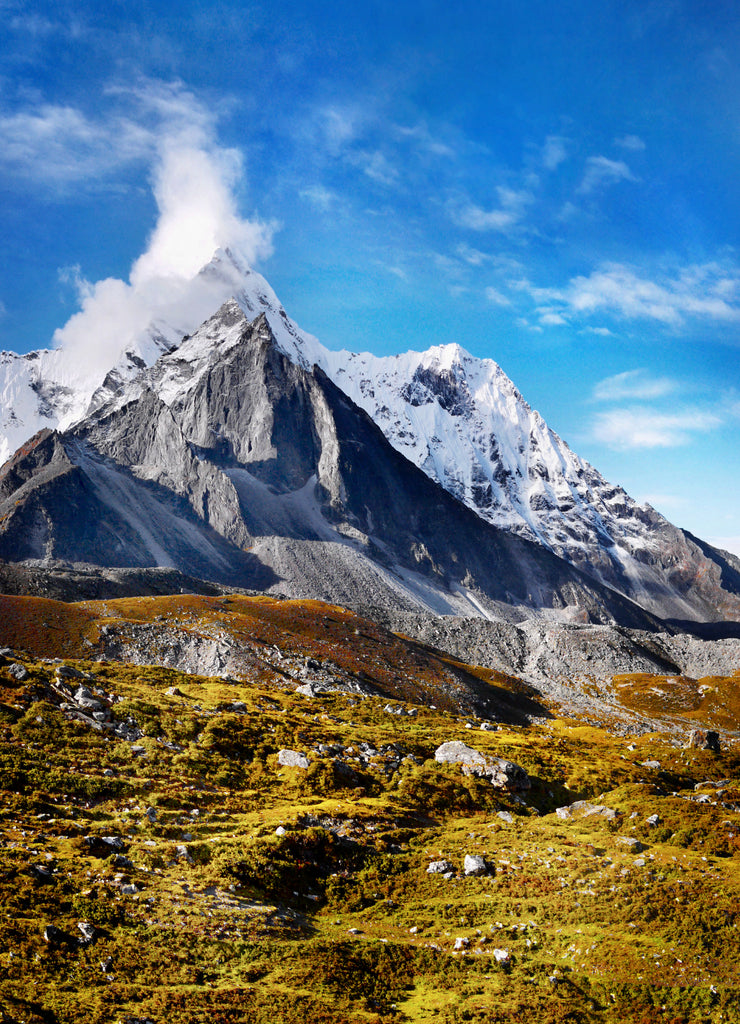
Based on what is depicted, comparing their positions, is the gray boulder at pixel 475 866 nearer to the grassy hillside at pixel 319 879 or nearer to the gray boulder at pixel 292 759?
the grassy hillside at pixel 319 879

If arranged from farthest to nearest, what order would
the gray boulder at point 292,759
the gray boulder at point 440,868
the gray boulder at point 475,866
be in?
the gray boulder at point 292,759, the gray boulder at point 440,868, the gray boulder at point 475,866

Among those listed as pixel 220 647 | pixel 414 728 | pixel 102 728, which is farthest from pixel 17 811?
pixel 220 647

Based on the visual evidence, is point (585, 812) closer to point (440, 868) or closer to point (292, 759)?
point (440, 868)

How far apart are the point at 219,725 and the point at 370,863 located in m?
17.7

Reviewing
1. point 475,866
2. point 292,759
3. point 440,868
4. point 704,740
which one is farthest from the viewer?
point 704,740

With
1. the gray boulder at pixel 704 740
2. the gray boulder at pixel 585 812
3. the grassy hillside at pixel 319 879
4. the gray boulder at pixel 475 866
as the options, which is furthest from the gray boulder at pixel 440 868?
the gray boulder at pixel 704 740

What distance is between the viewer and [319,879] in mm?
27422

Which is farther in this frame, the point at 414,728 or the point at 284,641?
the point at 284,641

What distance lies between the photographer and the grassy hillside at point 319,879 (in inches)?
762

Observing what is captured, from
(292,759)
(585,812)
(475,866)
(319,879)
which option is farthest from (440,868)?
(292,759)

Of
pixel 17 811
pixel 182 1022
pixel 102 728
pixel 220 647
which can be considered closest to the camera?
pixel 182 1022

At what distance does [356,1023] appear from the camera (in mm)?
18312

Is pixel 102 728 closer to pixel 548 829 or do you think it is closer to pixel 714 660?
pixel 548 829

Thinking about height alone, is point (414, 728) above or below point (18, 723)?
below
